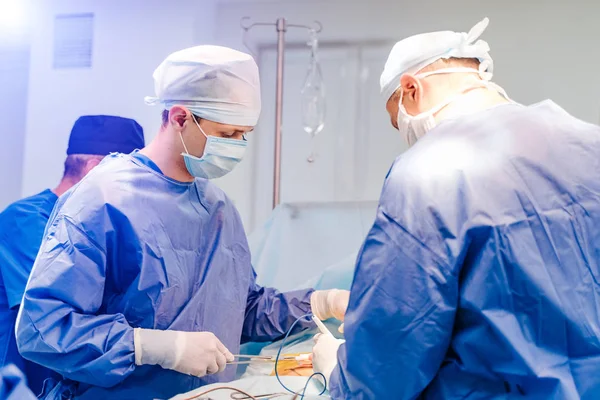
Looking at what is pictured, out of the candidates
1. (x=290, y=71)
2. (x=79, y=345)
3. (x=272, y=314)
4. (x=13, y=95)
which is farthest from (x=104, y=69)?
(x=79, y=345)

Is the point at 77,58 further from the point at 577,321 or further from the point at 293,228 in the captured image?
the point at 577,321

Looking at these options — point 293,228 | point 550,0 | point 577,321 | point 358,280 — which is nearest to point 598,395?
point 577,321

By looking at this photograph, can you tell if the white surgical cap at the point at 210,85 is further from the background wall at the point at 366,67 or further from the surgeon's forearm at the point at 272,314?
the background wall at the point at 366,67

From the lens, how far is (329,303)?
1.67m

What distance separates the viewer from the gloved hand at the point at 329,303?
65.2 inches

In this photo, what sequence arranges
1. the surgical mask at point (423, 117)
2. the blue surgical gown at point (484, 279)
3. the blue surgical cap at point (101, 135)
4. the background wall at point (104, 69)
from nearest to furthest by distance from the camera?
1. the blue surgical gown at point (484, 279)
2. the surgical mask at point (423, 117)
3. the blue surgical cap at point (101, 135)
4. the background wall at point (104, 69)

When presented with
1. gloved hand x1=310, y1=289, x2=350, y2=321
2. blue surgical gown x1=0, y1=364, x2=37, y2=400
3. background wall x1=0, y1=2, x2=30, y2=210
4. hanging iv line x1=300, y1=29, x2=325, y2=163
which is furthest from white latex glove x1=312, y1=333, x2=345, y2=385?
background wall x1=0, y1=2, x2=30, y2=210

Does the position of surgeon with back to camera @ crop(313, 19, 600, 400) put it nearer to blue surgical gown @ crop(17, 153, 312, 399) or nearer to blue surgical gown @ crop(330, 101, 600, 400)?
blue surgical gown @ crop(330, 101, 600, 400)

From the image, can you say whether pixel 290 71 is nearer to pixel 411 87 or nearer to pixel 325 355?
pixel 411 87

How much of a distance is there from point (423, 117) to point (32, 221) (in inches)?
54.0

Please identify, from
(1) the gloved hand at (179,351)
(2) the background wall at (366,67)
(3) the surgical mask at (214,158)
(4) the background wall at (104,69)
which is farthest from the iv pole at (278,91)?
(1) the gloved hand at (179,351)

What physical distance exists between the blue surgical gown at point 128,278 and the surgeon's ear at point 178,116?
12 centimetres

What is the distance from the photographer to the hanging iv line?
258cm

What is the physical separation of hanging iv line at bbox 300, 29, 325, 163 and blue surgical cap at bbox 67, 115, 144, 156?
29.5 inches
